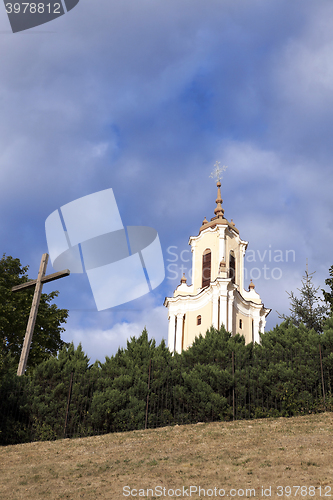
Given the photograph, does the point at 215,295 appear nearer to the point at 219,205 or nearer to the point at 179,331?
the point at 179,331

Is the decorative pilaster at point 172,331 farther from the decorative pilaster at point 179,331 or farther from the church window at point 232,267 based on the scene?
the church window at point 232,267

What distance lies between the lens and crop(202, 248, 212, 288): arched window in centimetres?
4506

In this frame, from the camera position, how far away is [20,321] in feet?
87.8

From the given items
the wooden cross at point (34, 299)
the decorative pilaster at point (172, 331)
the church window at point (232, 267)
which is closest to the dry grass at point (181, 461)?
the wooden cross at point (34, 299)

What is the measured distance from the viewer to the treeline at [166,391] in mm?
14797

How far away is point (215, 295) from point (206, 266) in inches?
203

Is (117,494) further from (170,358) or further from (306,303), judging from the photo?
(306,303)

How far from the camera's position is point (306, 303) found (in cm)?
3134

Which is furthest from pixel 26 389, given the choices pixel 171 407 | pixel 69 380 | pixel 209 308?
pixel 209 308

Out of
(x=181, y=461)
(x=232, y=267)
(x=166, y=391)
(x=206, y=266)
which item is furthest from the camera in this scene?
(x=232, y=267)

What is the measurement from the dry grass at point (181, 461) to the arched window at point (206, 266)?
102ft

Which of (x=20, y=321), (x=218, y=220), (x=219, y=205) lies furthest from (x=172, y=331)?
(x=20, y=321)

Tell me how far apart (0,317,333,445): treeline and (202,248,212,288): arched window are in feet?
93.0

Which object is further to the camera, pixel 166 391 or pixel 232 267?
pixel 232 267
